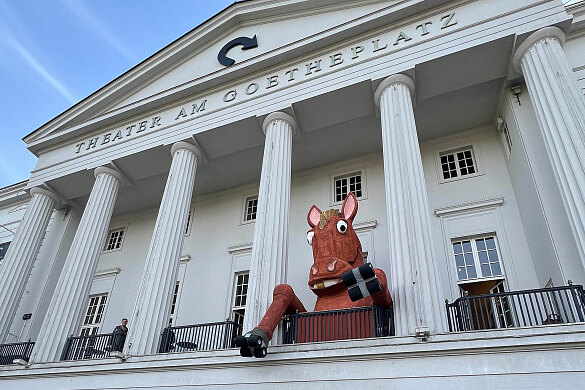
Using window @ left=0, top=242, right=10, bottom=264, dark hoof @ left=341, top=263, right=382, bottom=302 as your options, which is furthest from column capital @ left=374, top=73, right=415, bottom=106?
window @ left=0, top=242, right=10, bottom=264

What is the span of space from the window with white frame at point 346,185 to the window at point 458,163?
105 inches

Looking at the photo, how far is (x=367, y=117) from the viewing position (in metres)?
13.6

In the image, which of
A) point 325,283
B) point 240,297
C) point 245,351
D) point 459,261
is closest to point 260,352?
point 245,351

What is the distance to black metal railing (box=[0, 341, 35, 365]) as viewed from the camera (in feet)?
41.5

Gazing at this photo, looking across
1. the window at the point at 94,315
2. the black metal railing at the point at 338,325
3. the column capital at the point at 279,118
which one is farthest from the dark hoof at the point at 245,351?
the window at the point at 94,315

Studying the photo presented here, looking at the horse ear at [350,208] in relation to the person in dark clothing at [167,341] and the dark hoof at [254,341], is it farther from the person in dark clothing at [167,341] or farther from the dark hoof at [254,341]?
the person in dark clothing at [167,341]

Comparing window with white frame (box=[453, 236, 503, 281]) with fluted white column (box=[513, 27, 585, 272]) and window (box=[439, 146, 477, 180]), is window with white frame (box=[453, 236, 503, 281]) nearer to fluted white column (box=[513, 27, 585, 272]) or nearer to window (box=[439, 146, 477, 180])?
window (box=[439, 146, 477, 180])

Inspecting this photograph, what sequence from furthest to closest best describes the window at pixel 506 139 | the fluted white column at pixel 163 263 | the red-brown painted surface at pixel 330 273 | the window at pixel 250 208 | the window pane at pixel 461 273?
1. the window at pixel 250 208
2. the window at pixel 506 139
3. the window pane at pixel 461 273
4. the fluted white column at pixel 163 263
5. the red-brown painted surface at pixel 330 273

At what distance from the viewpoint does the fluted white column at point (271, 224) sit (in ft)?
32.1

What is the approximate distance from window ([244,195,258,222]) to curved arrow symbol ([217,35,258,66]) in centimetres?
482

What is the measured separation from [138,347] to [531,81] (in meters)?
10.6

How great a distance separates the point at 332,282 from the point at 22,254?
11131mm

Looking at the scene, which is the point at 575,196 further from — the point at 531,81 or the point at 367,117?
the point at 367,117

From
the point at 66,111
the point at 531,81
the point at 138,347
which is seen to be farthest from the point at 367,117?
the point at 66,111
